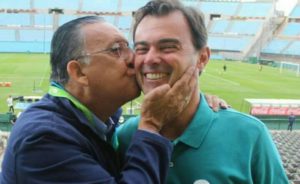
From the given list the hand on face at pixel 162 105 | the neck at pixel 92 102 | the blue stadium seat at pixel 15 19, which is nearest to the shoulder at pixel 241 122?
the hand on face at pixel 162 105

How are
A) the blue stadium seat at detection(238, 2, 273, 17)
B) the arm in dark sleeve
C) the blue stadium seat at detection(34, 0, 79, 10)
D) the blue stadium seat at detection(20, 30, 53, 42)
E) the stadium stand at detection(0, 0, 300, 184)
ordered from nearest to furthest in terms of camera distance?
the arm in dark sleeve → the stadium stand at detection(0, 0, 300, 184) → the blue stadium seat at detection(20, 30, 53, 42) → the blue stadium seat at detection(34, 0, 79, 10) → the blue stadium seat at detection(238, 2, 273, 17)

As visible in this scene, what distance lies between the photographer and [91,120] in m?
2.26

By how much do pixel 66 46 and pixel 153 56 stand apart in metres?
Result: 0.50

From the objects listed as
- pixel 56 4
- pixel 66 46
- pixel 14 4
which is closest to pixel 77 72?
pixel 66 46

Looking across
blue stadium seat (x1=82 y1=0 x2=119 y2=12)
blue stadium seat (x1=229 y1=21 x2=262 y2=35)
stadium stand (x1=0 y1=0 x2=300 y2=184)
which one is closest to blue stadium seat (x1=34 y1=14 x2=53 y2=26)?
stadium stand (x1=0 y1=0 x2=300 y2=184)

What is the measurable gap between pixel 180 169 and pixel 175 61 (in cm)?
59

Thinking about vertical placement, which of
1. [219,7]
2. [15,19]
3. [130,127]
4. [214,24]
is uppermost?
[219,7]

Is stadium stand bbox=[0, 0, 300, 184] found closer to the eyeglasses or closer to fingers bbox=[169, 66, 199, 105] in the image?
the eyeglasses

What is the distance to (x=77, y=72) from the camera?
2.30 m

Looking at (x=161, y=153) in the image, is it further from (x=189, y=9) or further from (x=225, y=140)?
(x=189, y=9)

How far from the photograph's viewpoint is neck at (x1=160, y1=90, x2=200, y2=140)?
2426mm

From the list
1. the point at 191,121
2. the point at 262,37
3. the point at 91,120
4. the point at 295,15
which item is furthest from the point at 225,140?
the point at 295,15

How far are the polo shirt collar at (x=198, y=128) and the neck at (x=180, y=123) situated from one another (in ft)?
0.17

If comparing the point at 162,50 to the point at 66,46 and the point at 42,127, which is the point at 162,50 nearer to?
the point at 66,46
